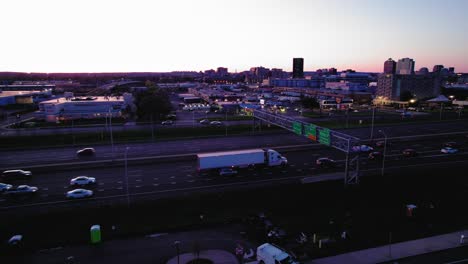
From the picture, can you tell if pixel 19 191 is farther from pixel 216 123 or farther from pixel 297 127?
pixel 216 123

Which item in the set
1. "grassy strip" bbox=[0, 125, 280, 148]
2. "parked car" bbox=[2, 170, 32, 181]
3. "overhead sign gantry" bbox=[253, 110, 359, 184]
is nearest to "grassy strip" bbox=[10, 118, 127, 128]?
"grassy strip" bbox=[0, 125, 280, 148]

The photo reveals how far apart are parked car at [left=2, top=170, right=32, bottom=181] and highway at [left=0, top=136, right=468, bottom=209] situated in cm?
73

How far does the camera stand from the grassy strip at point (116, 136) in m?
39.0

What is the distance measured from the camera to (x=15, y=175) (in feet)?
86.9

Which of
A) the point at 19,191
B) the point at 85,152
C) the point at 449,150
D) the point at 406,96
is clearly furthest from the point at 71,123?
the point at 406,96

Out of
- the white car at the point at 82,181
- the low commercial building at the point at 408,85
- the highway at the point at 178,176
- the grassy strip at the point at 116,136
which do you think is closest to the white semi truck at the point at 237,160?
the highway at the point at 178,176

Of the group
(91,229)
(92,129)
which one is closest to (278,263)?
(91,229)

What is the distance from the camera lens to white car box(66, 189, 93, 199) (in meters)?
22.3

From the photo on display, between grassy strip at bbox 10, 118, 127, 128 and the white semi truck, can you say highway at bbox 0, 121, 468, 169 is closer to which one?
the white semi truck

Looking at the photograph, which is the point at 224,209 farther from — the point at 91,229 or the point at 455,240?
the point at 455,240

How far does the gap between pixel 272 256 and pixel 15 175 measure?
2416cm

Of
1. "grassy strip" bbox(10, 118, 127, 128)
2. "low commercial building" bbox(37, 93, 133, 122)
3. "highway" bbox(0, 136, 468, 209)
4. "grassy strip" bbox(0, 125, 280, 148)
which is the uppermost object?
"low commercial building" bbox(37, 93, 133, 122)

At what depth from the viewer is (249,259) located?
1541 cm

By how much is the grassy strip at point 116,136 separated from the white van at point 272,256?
29.9 m
